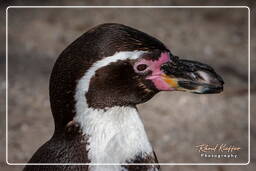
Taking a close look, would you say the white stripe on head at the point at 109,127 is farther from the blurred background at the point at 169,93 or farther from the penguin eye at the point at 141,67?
the blurred background at the point at 169,93

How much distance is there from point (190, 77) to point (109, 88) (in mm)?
235

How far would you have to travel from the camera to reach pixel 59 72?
1739mm

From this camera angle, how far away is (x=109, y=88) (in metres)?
1.75

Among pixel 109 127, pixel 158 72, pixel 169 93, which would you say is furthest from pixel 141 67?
pixel 169 93

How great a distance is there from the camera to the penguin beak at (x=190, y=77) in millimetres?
1784

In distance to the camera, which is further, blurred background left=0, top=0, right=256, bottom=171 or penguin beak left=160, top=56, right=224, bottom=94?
blurred background left=0, top=0, right=256, bottom=171

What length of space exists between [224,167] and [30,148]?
935mm

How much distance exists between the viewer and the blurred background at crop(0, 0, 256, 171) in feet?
10.2

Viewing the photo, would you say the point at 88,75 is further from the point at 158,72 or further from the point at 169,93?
the point at 169,93

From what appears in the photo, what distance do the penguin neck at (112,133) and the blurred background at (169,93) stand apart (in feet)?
3.58

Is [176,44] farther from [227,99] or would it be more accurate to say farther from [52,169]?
[52,169]

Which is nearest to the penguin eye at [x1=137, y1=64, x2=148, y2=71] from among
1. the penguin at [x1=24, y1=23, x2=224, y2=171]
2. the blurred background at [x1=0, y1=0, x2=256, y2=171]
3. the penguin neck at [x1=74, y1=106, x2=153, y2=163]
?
the penguin at [x1=24, y1=23, x2=224, y2=171]

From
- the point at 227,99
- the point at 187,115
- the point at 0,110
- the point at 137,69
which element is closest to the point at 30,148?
the point at 0,110

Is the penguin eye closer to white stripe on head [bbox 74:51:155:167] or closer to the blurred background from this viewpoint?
white stripe on head [bbox 74:51:155:167]
